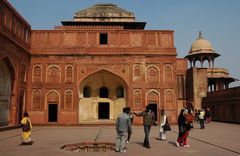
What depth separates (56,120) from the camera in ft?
72.7

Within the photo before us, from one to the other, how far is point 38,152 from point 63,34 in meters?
15.9

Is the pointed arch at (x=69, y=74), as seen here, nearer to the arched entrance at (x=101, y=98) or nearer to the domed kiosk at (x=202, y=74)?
the arched entrance at (x=101, y=98)

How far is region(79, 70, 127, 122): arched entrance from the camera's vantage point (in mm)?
23625

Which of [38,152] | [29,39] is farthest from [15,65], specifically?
[38,152]

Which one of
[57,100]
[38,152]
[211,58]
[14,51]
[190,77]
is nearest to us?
[38,152]

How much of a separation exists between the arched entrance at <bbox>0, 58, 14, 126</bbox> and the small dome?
902 inches

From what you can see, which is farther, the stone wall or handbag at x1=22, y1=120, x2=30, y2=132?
the stone wall

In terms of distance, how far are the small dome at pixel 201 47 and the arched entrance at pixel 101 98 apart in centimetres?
1343

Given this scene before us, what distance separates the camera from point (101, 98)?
24.8 metres

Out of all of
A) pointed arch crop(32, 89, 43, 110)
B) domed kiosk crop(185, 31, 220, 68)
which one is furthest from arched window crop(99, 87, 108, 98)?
domed kiosk crop(185, 31, 220, 68)

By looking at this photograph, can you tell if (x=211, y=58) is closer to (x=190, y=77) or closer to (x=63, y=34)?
(x=190, y=77)

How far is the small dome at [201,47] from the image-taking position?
32906 mm

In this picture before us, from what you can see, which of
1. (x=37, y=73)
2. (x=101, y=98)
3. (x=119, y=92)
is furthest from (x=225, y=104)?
(x=37, y=73)

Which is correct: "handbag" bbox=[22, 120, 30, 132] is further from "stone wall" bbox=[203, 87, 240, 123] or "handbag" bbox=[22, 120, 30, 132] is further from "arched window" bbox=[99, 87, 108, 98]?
"stone wall" bbox=[203, 87, 240, 123]
